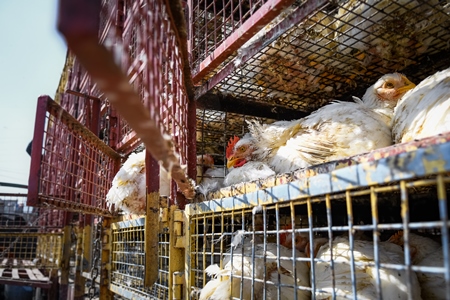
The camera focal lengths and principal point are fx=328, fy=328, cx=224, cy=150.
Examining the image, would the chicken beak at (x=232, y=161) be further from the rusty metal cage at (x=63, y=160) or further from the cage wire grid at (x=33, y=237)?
the cage wire grid at (x=33, y=237)

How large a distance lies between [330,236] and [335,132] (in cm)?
86

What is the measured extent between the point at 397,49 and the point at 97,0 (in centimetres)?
193

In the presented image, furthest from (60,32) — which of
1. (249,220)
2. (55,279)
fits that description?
(55,279)

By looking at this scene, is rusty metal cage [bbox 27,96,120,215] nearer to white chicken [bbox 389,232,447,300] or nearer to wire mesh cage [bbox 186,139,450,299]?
wire mesh cage [bbox 186,139,450,299]

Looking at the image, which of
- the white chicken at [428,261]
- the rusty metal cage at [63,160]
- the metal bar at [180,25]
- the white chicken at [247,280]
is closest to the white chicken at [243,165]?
the white chicken at [247,280]

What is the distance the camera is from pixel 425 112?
1288 mm

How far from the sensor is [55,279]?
533 centimetres

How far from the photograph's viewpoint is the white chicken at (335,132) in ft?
5.26

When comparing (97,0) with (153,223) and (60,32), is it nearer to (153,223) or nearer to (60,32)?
(60,32)

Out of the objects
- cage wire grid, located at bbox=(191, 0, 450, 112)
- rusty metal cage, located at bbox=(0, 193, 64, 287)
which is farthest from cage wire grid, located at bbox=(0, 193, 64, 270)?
cage wire grid, located at bbox=(191, 0, 450, 112)

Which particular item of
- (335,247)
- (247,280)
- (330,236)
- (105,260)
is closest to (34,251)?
(105,260)

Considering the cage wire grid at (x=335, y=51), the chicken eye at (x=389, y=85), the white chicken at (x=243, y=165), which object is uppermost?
the cage wire grid at (x=335, y=51)

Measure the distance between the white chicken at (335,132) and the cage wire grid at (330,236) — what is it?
0.24 metres

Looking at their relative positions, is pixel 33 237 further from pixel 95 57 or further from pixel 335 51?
pixel 95 57
